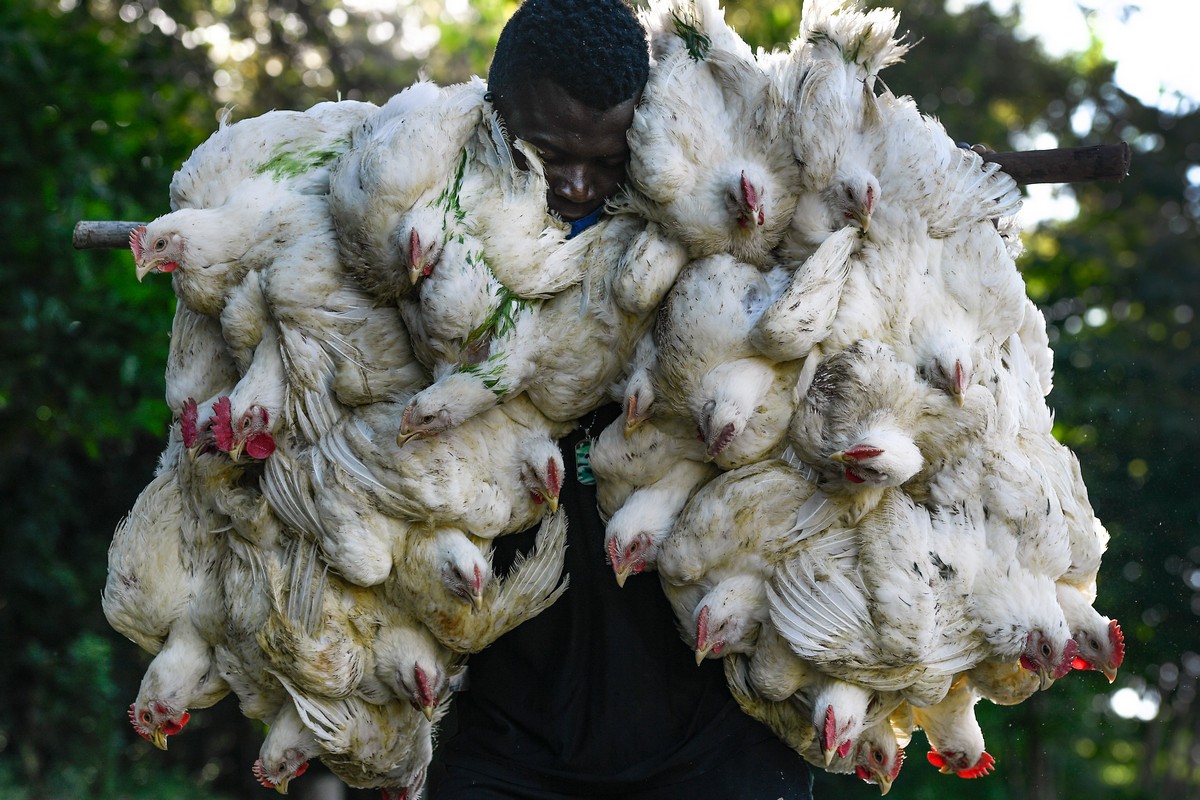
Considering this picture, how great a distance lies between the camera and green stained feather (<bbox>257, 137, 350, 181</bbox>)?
2297mm

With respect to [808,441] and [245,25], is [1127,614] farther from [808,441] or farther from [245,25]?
[245,25]

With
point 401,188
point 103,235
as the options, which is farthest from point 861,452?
point 103,235

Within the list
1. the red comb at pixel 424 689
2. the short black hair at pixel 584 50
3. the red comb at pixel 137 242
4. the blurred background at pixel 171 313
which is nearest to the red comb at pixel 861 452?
the short black hair at pixel 584 50

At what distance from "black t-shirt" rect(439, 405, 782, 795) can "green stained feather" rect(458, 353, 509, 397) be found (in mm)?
240

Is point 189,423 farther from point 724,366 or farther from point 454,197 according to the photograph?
point 724,366

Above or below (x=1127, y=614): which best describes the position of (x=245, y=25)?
above

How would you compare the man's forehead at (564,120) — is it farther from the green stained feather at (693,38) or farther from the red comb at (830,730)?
the red comb at (830,730)

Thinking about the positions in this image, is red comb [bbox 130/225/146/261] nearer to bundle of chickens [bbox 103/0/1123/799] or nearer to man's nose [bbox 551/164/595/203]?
bundle of chickens [bbox 103/0/1123/799]

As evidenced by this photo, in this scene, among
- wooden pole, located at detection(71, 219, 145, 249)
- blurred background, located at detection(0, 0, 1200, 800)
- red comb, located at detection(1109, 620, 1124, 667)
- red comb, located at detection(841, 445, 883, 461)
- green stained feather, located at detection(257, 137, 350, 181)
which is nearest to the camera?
red comb, located at detection(841, 445, 883, 461)

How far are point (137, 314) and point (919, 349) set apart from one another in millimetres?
3586

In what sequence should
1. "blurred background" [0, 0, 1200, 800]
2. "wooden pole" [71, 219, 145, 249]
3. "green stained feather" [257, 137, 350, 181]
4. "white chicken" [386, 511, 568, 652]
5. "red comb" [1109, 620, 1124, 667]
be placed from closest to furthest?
1. "red comb" [1109, 620, 1124, 667]
2. "white chicken" [386, 511, 568, 652]
3. "green stained feather" [257, 137, 350, 181]
4. "wooden pole" [71, 219, 145, 249]
5. "blurred background" [0, 0, 1200, 800]

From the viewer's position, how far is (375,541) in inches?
84.7

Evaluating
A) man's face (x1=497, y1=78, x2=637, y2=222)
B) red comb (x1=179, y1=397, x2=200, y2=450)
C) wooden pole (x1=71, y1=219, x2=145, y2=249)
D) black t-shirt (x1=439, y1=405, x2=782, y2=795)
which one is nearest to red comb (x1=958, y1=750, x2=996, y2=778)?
black t-shirt (x1=439, y1=405, x2=782, y2=795)

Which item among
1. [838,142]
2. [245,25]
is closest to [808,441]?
[838,142]
